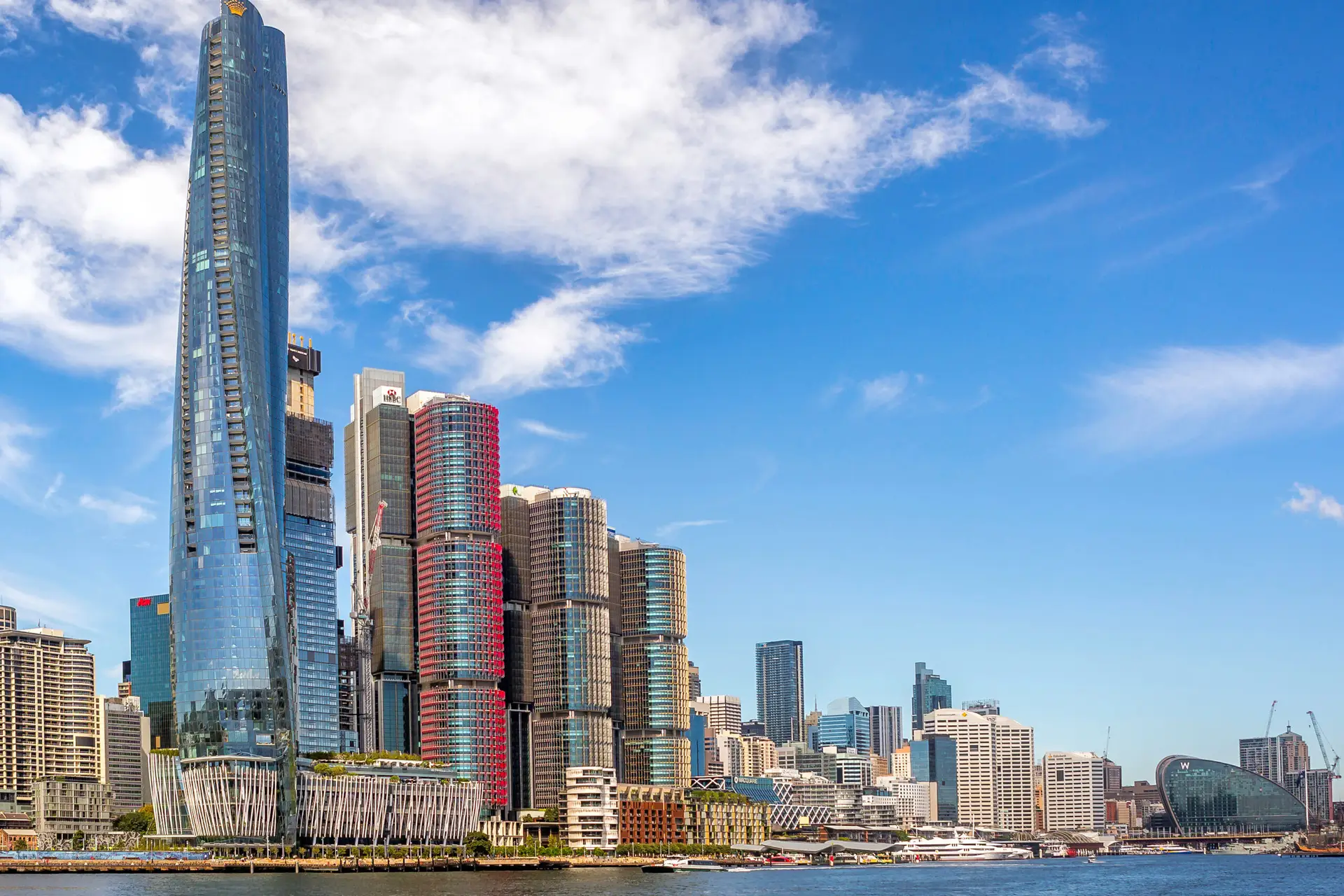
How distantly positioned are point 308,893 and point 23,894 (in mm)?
32661

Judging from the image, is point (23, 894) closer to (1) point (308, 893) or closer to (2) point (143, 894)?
(2) point (143, 894)

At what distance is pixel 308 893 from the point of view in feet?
655

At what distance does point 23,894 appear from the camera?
193 m

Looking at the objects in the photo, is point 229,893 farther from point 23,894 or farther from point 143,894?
point 23,894

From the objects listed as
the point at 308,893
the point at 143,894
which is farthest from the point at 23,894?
the point at 308,893

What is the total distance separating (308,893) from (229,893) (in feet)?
30.5

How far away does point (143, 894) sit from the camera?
194 m

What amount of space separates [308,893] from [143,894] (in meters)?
19.1

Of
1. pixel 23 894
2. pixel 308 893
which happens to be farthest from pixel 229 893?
pixel 23 894

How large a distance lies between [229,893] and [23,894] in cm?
2342

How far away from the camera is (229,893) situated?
199 m

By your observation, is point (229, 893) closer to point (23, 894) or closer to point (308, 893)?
point (308, 893)

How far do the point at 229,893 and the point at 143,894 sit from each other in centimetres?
1025
